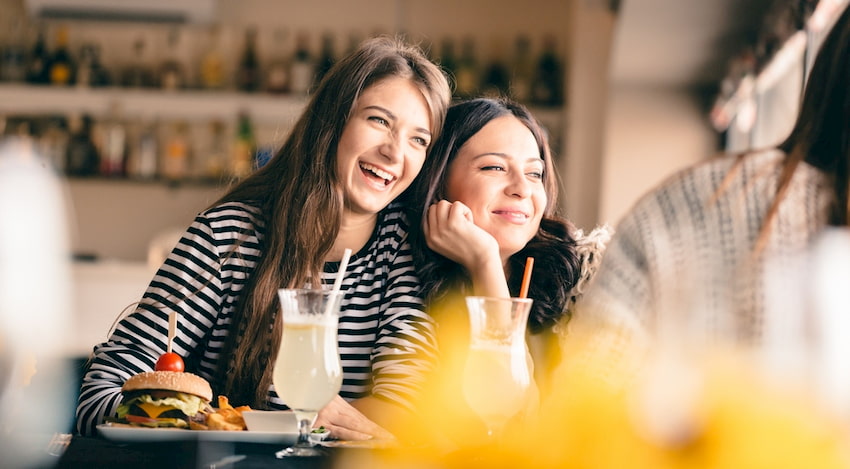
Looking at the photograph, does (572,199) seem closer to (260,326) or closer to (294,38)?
(294,38)

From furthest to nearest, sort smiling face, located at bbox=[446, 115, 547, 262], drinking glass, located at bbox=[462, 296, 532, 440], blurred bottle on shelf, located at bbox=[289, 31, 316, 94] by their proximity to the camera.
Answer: blurred bottle on shelf, located at bbox=[289, 31, 316, 94] → smiling face, located at bbox=[446, 115, 547, 262] → drinking glass, located at bbox=[462, 296, 532, 440]

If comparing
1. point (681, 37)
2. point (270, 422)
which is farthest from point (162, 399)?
point (681, 37)

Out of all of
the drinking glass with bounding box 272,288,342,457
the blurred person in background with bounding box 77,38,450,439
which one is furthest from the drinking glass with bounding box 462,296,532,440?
the blurred person in background with bounding box 77,38,450,439

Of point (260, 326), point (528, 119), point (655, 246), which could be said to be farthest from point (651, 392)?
point (528, 119)

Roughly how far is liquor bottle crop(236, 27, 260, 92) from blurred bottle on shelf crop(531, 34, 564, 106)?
1485 millimetres

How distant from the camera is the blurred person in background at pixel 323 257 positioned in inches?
61.4

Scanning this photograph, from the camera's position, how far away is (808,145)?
89 centimetres

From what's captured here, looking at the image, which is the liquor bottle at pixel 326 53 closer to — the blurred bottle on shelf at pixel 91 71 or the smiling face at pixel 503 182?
the blurred bottle on shelf at pixel 91 71

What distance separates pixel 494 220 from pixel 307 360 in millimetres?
814

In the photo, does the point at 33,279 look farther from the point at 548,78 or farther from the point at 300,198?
the point at 300,198

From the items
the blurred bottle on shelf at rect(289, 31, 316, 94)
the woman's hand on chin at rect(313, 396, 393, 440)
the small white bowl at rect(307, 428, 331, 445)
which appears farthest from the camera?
the blurred bottle on shelf at rect(289, 31, 316, 94)

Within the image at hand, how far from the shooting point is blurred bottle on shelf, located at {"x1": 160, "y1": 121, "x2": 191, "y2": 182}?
4.75 meters

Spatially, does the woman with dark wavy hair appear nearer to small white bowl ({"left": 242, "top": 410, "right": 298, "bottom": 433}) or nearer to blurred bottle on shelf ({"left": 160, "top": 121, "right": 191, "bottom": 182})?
small white bowl ({"left": 242, "top": 410, "right": 298, "bottom": 433})

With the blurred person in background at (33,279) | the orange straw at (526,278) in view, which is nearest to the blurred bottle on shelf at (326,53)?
the blurred person in background at (33,279)
